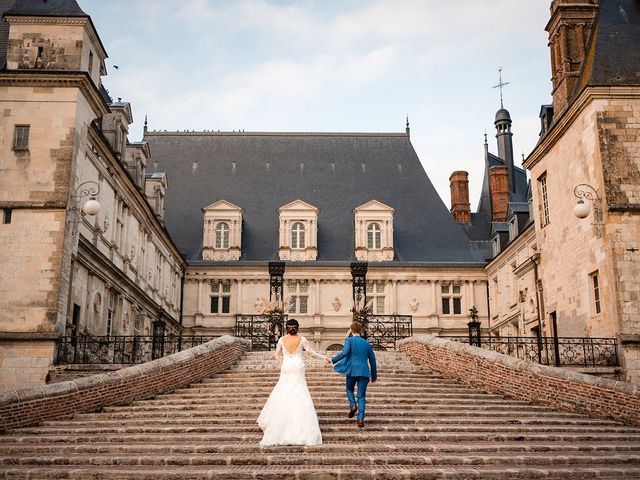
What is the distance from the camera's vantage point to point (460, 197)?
43.6 metres

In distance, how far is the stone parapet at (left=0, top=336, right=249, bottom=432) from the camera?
12.2 meters

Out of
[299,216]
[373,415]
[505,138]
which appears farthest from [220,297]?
[373,415]

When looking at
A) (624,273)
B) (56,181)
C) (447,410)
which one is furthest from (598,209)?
(56,181)

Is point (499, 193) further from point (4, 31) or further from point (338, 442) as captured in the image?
point (338, 442)

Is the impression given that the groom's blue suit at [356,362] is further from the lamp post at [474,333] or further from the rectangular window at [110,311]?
the rectangular window at [110,311]

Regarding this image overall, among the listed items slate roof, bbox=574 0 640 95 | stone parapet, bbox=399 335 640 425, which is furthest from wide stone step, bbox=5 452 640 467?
slate roof, bbox=574 0 640 95

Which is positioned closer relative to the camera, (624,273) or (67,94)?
(624,273)

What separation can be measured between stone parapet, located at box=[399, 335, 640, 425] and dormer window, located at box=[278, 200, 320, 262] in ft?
67.5

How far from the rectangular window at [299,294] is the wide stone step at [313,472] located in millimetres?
27729

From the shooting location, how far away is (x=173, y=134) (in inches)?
1716

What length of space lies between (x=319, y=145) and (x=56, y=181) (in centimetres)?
2430

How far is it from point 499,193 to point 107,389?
31755 millimetres

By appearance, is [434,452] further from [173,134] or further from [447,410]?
[173,134]

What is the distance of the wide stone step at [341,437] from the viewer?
11.0 metres
